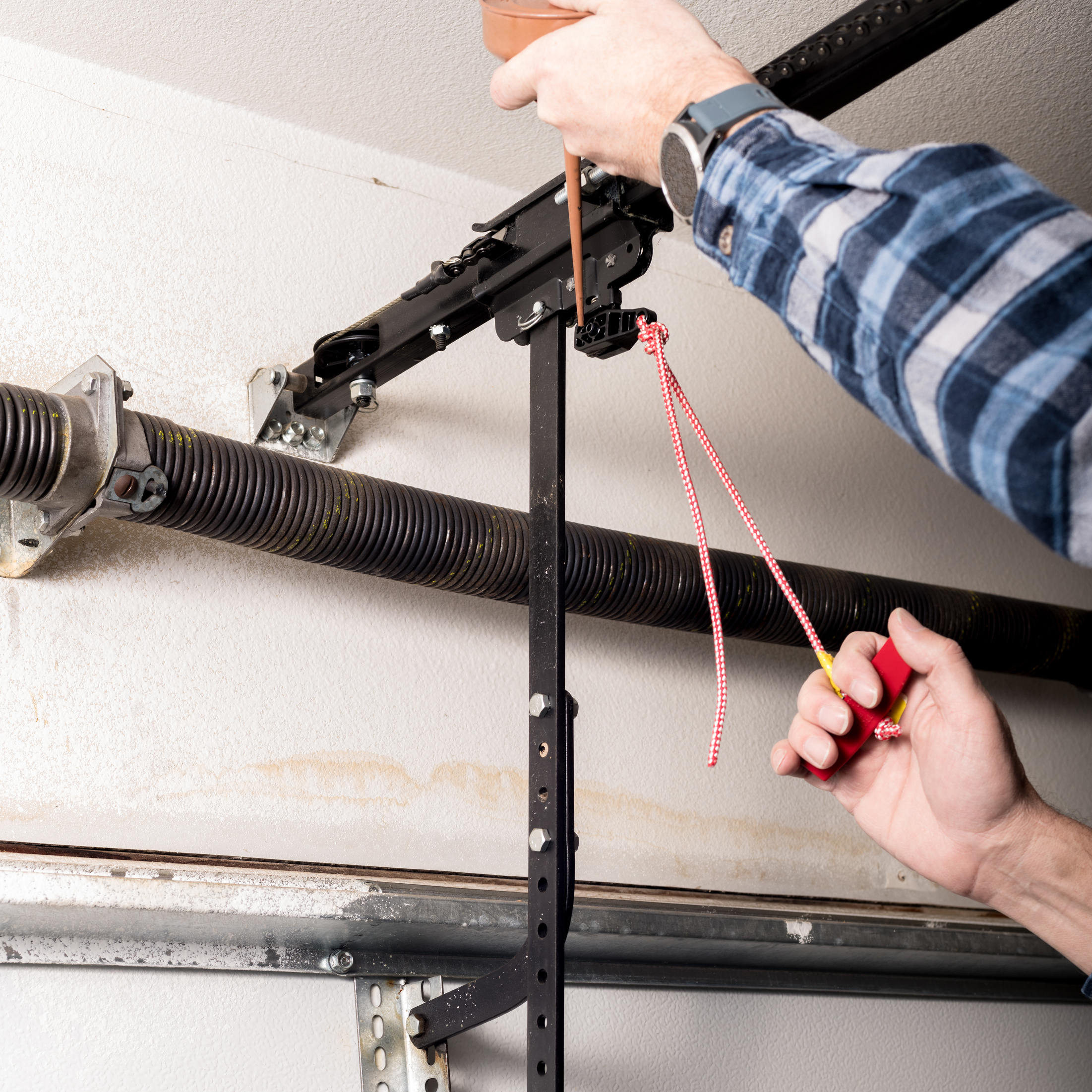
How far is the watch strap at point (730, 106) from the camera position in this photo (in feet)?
1.86

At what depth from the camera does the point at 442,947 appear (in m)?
1.21

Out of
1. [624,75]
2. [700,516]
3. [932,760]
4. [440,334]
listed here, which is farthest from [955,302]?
[440,334]

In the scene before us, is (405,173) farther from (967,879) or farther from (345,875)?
(967,879)

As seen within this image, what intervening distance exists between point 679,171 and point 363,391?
2.31 feet

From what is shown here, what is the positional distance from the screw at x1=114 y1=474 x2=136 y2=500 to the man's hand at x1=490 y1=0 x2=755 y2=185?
547 mm

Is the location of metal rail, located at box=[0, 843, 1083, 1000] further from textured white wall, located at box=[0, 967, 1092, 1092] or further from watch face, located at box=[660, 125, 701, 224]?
watch face, located at box=[660, 125, 701, 224]

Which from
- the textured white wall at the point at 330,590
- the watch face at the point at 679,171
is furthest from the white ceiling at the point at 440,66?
the watch face at the point at 679,171

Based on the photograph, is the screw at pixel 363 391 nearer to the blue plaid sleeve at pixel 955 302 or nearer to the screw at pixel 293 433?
the screw at pixel 293 433

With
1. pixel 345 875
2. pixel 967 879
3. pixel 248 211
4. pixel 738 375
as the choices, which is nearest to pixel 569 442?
pixel 738 375

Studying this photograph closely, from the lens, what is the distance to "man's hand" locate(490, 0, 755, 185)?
628mm

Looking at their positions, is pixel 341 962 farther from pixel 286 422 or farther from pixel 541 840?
pixel 286 422

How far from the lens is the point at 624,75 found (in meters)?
0.66

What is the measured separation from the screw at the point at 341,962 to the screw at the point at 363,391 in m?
0.63

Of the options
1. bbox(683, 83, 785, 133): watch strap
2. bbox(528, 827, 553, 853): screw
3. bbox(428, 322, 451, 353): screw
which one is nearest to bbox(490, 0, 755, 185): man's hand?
bbox(683, 83, 785, 133): watch strap
